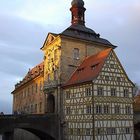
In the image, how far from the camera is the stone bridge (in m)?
36.5

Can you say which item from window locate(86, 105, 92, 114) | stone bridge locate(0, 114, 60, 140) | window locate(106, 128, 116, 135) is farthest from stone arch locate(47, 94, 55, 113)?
window locate(106, 128, 116, 135)

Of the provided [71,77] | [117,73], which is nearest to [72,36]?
[71,77]

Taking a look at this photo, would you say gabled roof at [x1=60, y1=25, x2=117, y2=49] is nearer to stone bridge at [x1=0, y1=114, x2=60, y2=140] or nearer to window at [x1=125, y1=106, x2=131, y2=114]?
window at [x1=125, y1=106, x2=131, y2=114]

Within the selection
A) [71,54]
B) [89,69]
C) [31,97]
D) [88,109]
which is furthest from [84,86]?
[31,97]

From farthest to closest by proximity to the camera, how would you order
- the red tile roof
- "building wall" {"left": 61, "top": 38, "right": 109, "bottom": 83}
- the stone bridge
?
1. the red tile roof
2. "building wall" {"left": 61, "top": 38, "right": 109, "bottom": 83}
3. the stone bridge

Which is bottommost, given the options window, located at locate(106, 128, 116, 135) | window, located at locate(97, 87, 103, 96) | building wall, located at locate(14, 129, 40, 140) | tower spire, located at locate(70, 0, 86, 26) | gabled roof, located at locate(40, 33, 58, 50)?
building wall, located at locate(14, 129, 40, 140)

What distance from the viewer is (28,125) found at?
3781 cm

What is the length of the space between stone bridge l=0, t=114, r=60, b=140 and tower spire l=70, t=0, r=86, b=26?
48.8 feet

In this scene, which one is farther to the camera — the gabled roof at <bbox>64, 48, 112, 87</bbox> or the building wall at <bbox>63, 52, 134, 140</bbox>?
the gabled roof at <bbox>64, 48, 112, 87</bbox>

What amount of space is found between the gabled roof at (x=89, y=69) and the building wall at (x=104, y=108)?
58 cm

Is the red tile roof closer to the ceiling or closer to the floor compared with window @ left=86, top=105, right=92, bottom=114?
closer to the ceiling

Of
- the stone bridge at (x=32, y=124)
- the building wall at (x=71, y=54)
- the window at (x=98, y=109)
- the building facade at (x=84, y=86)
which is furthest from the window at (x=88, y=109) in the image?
the building wall at (x=71, y=54)

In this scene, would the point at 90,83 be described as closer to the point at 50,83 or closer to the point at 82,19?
the point at 50,83

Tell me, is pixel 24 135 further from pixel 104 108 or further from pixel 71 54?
pixel 104 108
